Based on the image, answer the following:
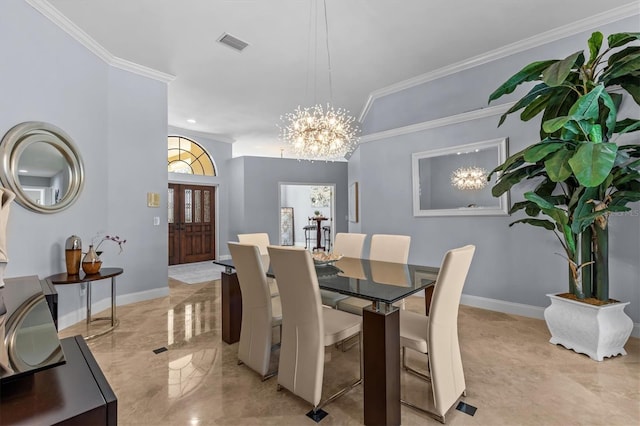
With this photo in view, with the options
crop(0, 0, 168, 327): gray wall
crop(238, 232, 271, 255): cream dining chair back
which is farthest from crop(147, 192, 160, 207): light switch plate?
crop(238, 232, 271, 255): cream dining chair back

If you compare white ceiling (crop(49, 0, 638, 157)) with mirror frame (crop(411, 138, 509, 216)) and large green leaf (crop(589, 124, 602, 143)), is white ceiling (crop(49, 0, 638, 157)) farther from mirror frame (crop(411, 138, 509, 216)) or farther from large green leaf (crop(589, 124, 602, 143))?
large green leaf (crop(589, 124, 602, 143))

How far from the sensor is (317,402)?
1.74m

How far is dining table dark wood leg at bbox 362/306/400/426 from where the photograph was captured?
5.19ft

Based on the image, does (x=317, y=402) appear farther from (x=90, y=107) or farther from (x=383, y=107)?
(x=383, y=107)

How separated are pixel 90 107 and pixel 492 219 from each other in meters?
4.90

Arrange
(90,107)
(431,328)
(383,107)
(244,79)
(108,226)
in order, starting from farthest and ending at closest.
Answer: (383,107), (244,79), (108,226), (90,107), (431,328)

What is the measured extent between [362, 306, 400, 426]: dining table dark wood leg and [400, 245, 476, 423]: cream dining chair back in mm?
201

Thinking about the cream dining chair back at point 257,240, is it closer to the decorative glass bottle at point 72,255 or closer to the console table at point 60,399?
the decorative glass bottle at point 72,255

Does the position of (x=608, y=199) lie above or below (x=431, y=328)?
above

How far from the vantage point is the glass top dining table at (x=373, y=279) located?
170cm

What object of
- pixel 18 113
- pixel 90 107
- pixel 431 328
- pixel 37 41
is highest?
pixel 37 41

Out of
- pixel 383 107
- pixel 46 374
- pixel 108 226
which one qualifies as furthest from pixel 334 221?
pixel 46 374

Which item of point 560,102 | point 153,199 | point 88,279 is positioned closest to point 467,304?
A: point 560,102

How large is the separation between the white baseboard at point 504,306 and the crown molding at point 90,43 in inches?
200
